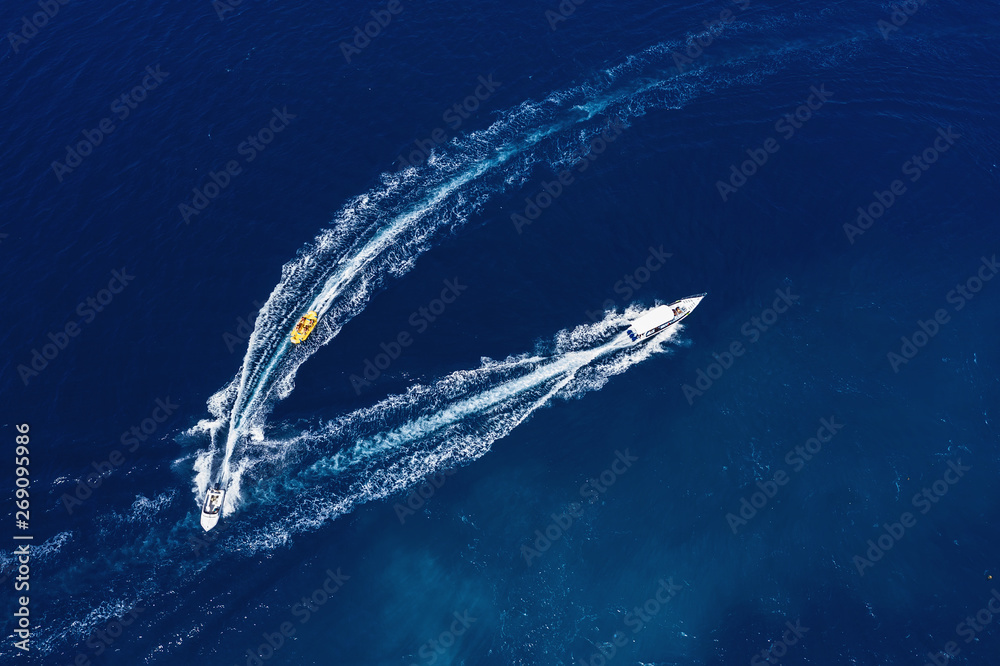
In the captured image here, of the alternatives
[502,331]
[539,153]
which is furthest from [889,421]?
[539,153]

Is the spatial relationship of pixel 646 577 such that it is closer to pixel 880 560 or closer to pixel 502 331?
pixel 880 560

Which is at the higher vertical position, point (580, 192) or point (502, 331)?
point (580, 192)
